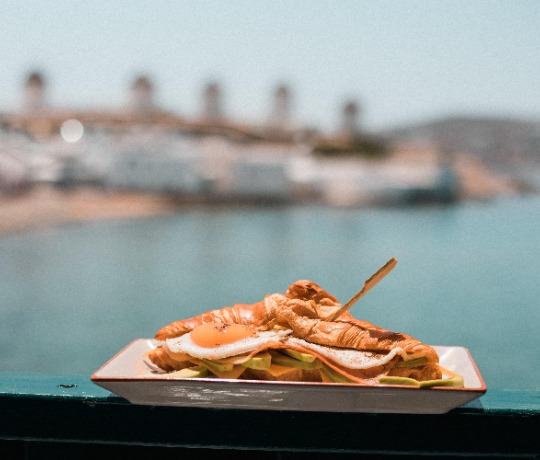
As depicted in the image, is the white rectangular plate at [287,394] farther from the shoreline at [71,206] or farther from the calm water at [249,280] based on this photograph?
the shoreline at [71,206]

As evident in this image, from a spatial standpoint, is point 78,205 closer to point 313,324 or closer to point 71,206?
point 71,206

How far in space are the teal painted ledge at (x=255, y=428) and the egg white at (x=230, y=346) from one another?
0.05 m

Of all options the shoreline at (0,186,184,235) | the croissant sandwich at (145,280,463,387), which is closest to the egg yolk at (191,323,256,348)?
the croissant sandwich at (145,280,463,387)

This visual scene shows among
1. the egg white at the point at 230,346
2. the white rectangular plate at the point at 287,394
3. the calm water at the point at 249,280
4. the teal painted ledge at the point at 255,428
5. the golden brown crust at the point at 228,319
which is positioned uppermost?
the golden brown crust at the point at 228,319

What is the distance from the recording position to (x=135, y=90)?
4750 cm

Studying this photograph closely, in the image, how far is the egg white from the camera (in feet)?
2.09

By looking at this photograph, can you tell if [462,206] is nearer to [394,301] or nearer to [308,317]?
[394,301]

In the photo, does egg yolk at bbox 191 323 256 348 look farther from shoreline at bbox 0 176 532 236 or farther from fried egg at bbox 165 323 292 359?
shoreline at bbox 0 176 532 236

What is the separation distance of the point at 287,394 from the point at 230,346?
0.07 meters

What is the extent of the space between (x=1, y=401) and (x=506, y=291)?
43.6ft

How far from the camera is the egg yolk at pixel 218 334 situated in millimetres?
652

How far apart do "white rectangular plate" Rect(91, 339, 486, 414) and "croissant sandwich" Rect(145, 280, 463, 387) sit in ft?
0.04

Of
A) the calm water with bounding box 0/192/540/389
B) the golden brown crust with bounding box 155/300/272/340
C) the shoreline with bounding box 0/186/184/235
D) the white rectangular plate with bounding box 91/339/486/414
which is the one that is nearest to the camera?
the white rectangular plate with bounding box 91/339/486/414

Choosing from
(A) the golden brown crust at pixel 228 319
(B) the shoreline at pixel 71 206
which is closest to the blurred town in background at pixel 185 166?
(B) the shoreline at pixel 71 206
